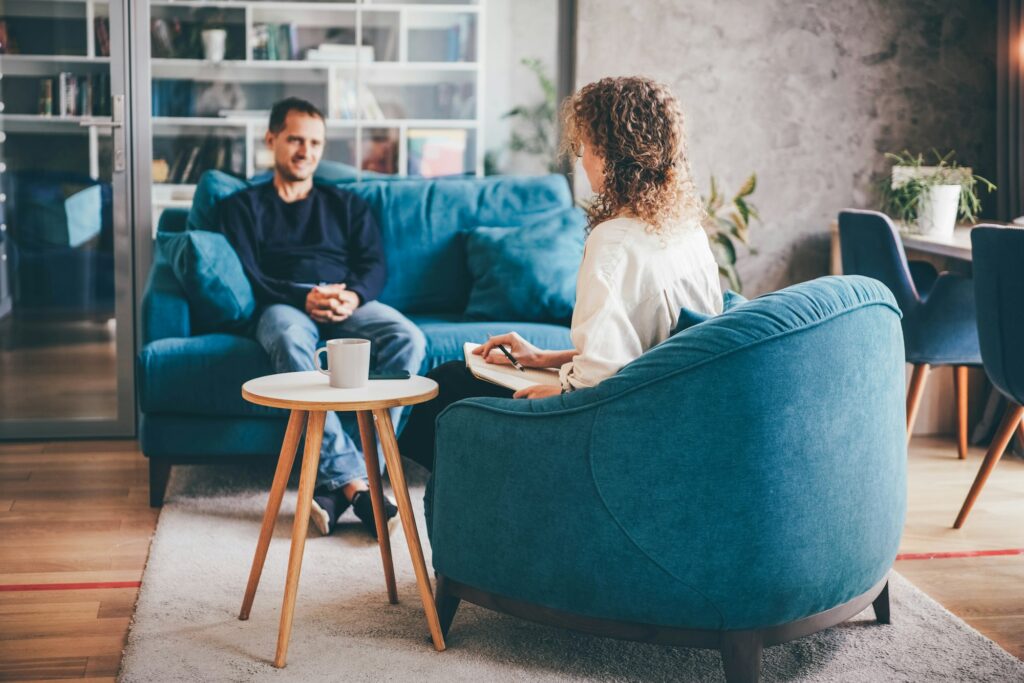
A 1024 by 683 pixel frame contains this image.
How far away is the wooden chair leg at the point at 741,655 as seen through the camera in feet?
6.38

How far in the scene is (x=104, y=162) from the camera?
402cm

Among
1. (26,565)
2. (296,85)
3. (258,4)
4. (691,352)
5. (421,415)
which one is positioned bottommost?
(26,565)

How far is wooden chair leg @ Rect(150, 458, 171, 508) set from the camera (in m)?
3.20

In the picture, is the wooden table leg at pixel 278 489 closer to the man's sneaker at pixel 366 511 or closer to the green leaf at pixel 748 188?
the man's sneaker at pixel 366 511

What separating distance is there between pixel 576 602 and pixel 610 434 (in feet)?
1.06

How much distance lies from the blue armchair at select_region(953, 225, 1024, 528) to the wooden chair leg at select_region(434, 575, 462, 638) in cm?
153

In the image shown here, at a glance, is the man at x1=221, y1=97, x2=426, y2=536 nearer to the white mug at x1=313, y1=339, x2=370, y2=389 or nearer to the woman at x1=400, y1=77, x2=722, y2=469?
the white mug at x1=313, y1=339, x2=370, y2=389

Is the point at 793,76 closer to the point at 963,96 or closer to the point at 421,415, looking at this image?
the point at 963,96

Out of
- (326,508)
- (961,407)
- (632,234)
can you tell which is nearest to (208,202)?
(326,508)

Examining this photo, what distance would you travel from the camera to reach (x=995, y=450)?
10.00 ft

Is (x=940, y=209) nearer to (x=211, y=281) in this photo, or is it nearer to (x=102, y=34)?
(x=211, y=281)

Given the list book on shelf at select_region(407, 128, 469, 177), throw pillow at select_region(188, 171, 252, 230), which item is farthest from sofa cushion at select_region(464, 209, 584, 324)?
throw pillow at select_region(188, 171, 252, 230)

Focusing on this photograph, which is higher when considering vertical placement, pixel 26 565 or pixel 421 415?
pixel 421 415

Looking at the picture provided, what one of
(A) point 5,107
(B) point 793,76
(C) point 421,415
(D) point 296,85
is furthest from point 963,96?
(A) point 5,107
